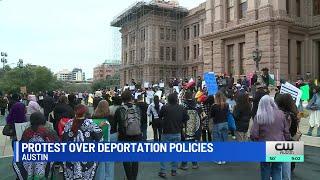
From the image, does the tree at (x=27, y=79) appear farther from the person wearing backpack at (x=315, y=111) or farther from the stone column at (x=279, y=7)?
the person wearing backpack at (x=315, y=111)

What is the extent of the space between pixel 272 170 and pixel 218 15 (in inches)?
1147

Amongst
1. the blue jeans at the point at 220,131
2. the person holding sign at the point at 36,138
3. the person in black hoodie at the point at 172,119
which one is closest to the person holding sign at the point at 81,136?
the person holding sign at the point at 36,138

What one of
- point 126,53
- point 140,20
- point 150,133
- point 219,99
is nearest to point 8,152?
point 150,133

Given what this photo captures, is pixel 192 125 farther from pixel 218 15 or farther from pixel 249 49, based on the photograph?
pixel 218 15

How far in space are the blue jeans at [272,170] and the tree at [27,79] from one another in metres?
95.6

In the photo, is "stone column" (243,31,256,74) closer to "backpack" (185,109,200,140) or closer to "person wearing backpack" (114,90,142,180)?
"backpack" (185,109,200,140)

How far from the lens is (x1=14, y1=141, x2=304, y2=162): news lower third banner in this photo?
664cm

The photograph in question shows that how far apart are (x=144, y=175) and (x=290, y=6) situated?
84.0 feet

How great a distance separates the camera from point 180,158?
680 centimetres

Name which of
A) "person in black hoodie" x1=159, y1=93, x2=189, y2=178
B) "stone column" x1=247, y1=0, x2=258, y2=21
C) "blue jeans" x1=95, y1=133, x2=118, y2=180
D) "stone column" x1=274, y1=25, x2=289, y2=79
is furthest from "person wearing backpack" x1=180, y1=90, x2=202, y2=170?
"stone column" x1=247, y1=0, x2=258, y2=21

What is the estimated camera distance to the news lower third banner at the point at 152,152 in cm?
664

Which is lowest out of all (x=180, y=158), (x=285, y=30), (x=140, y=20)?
(x=180, y=158)

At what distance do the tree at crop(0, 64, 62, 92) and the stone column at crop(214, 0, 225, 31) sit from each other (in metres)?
71.4

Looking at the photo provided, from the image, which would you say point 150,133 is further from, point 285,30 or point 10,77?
point 10,77
